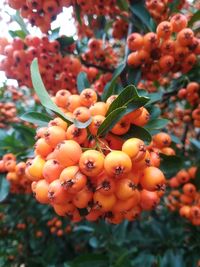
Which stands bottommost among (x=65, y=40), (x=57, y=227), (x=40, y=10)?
(x=57, y=227)

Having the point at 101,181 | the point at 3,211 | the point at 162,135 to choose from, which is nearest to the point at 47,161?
the point at 101,181

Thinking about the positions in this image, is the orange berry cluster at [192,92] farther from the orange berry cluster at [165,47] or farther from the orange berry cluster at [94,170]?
the orange berry cluster at [94,170]

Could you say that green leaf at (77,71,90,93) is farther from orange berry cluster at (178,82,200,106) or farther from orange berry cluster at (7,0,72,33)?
orange berry cluster at (178,82,200,106)

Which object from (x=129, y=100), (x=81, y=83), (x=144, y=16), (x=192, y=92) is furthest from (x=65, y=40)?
(x=129, y=100)

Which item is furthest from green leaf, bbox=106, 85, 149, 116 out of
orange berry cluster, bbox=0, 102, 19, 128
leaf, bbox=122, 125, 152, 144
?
orange berry cluster, bbox=0, 102, 19, 128

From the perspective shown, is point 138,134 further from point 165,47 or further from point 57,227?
point 57,227

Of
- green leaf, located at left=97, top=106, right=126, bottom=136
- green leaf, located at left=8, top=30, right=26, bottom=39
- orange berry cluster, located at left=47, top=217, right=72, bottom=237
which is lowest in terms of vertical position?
orange berry cluster, located at left=47, top=217, right=72, bottom=237
